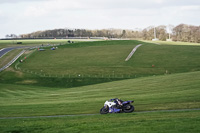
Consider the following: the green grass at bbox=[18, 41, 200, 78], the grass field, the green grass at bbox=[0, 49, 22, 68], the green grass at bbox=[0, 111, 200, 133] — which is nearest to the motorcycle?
the grass field

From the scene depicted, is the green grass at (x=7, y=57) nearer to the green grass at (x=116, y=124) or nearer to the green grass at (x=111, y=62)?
the green grass at (x=111, y=62)

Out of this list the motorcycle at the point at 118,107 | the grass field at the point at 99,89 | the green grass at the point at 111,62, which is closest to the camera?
the grass field at the point at 99,89

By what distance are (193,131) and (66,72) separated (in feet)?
232

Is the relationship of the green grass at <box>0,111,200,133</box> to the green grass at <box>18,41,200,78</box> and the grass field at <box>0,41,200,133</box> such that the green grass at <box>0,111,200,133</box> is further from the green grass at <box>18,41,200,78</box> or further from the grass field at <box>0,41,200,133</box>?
the green grass at <box>18,41,200,78</box>

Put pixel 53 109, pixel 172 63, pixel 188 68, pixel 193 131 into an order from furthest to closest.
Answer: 1. pixel 172 63
2. pixel 188 68
3. pixel 53 109
4. pixel 193 131

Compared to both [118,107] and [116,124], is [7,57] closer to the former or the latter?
[118,107]

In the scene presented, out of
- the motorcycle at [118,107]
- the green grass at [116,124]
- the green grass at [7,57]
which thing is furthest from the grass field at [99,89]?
the green grass at [7,57]

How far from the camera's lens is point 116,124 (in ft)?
75.4

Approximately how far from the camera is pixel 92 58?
10875 centimetres

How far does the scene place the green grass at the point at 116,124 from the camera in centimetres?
2078

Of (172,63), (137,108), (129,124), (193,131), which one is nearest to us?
(193,131)

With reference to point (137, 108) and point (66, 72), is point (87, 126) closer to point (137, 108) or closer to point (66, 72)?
point (137, 108)

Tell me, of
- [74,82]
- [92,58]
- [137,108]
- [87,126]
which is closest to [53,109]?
[137,108]

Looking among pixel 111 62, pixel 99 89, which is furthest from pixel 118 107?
pixel 111 62
